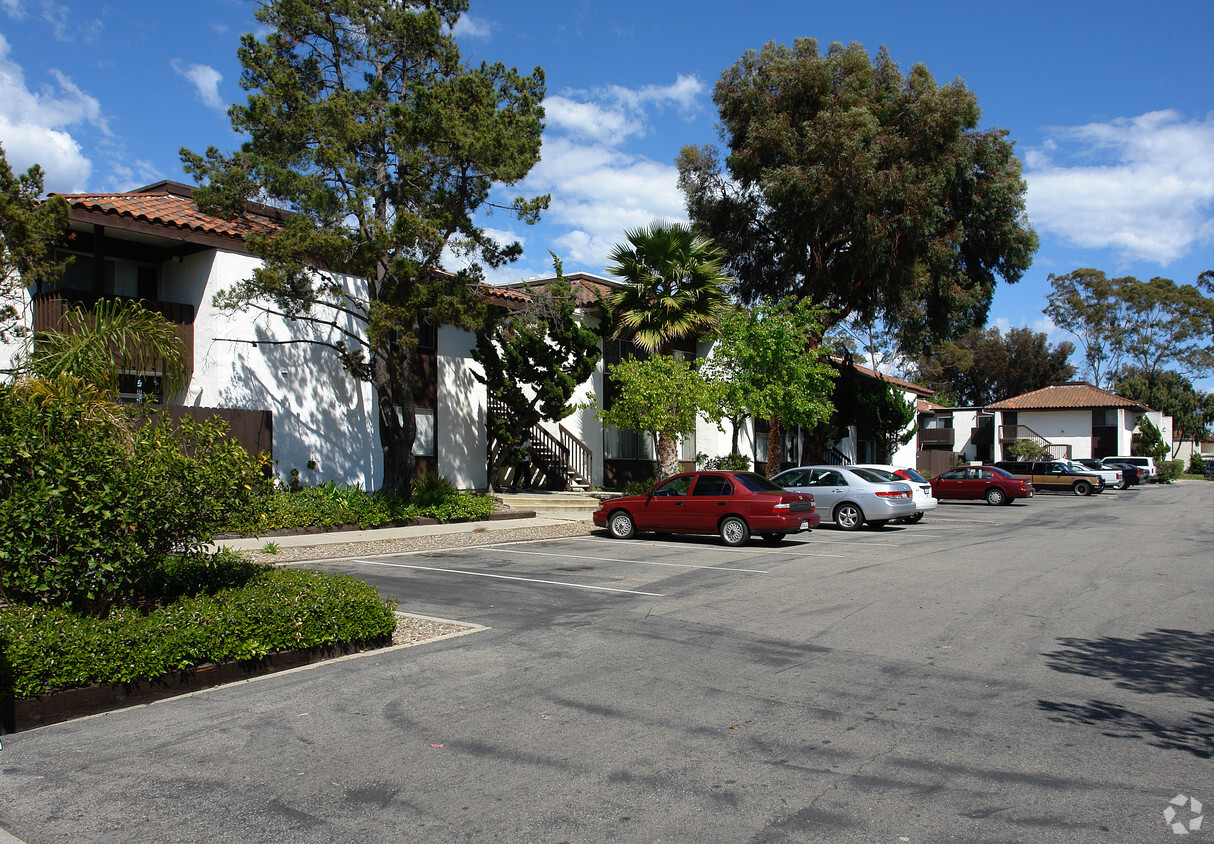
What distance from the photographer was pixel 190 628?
21.3 feet

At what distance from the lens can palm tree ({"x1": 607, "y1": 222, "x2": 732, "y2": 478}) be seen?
2373 cm

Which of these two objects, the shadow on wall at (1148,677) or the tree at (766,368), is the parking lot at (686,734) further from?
the tree at (766,368)

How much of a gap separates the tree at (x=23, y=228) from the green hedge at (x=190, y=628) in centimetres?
741

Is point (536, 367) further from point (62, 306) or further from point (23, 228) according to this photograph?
point (23, 228)

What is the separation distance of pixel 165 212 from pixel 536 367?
932cm

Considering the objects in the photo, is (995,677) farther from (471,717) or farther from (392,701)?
(392,701)

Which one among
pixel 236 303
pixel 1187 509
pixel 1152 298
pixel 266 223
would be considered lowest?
pixel 1187 509

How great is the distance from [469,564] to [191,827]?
29.9ft

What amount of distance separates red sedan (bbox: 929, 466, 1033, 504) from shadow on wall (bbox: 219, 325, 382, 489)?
20.9 metres

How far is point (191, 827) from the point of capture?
412 cm

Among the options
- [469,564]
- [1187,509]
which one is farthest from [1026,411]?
[469,564]

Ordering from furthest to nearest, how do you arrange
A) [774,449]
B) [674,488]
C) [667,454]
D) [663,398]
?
1. [774,449]
2. [667,454]
3. [663,398]
4. [674,488]

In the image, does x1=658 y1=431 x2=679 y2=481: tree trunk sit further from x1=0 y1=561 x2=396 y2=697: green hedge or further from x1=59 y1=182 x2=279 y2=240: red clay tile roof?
x1=0 y1=561 x2=396 y2=697: green hedge

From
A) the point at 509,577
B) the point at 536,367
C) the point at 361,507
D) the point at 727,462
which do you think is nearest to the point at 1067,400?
the point at 727,462
